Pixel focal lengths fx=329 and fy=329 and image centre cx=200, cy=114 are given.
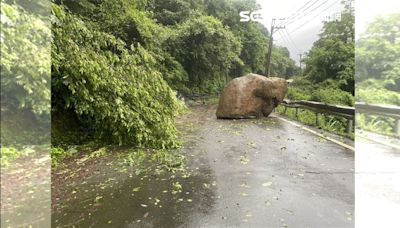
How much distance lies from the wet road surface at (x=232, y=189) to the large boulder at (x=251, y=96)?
0.34m

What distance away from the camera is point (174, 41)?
349 cm

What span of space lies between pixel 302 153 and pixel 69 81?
92.5 inches

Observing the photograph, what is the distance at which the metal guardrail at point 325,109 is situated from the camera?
3.32 m

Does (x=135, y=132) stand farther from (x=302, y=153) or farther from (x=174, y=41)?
(x=302, y=153)

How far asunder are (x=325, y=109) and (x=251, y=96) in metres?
0.97

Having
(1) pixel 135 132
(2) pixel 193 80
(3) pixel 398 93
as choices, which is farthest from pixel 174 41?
(3) pixel 398 93

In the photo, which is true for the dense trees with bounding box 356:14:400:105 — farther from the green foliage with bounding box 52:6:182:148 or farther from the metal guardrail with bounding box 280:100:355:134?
the green foliage with bounding box 52:6:182:148

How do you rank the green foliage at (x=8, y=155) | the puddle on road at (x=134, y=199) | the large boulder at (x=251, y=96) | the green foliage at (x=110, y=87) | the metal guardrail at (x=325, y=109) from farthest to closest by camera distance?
the large boulder at (x=251, y=96), the metal guardrail at (x=325, y=109), the green foliage at (x=110, y=87), the green foliage at (x=8, y=155), the puddle on road at (x=134, y=199)

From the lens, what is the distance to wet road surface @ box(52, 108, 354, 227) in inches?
88.3

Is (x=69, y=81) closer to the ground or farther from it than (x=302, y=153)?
farther from it

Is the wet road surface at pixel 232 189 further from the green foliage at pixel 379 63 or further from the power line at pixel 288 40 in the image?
the power line at pixel 288 40
